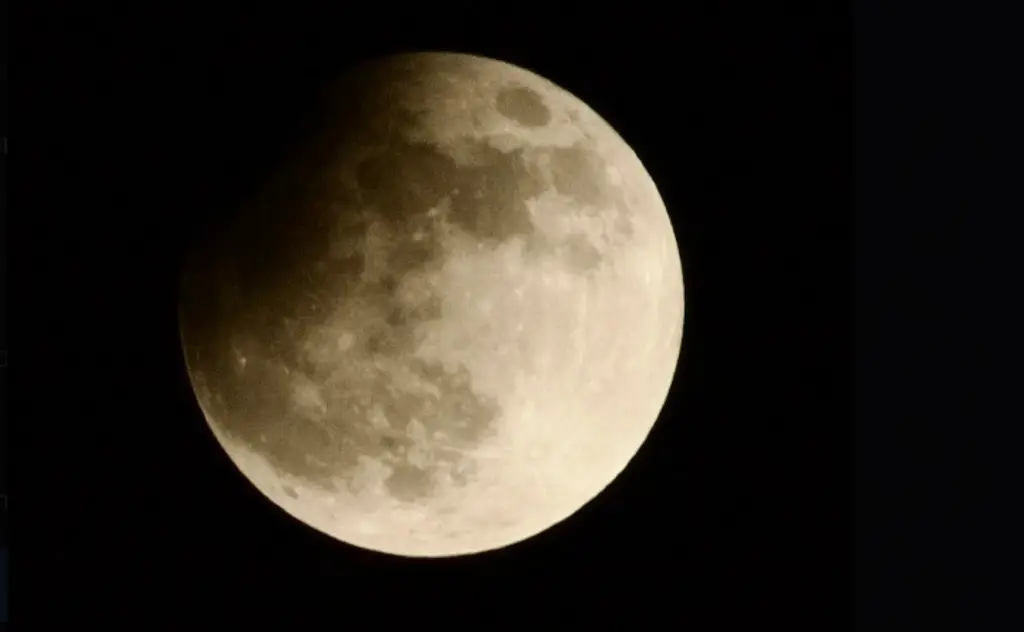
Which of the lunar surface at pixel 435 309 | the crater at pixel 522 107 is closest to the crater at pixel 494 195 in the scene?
the lunar surface at pixel 435 309

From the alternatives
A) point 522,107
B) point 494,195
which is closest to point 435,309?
point 494,195

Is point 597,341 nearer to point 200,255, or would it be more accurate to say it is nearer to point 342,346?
point 342,346

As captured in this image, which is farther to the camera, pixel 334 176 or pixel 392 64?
pixel 392 64

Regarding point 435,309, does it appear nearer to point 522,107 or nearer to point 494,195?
point 494,195

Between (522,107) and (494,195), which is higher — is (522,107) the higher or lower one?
the higher one

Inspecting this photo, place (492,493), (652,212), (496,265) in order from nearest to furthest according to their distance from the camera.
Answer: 1. (496,265)
2. (492,493)
3. (652,212)

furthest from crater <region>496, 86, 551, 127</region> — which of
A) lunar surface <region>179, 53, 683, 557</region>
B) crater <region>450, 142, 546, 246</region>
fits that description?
crater <region>450, 142, 546, 246</region>

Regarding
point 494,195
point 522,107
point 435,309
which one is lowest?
point 435,309

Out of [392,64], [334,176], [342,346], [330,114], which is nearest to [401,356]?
[342,346]
